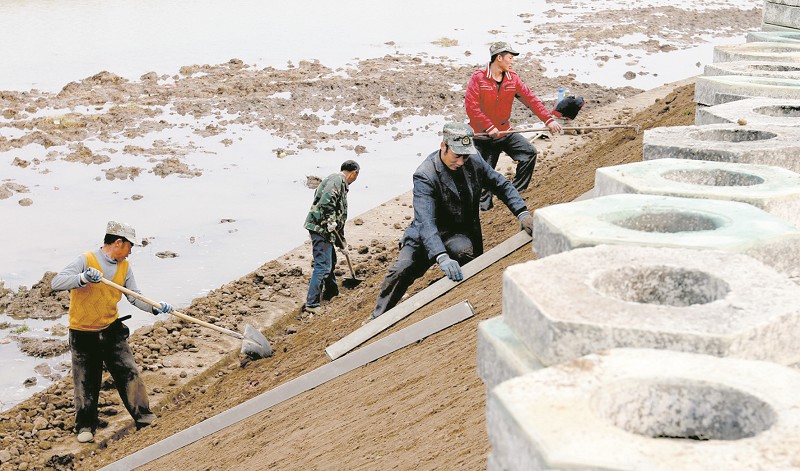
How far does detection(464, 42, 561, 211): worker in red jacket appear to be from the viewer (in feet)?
32.3

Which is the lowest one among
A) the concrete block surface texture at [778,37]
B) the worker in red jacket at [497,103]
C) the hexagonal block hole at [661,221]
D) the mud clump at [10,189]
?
the mud clump at [10,189]

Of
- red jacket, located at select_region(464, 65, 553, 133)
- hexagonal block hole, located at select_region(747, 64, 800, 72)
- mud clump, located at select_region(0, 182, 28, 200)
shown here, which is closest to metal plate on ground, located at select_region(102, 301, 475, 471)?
hexagonal block hole, located at select_region(747, 64, 800, 72)

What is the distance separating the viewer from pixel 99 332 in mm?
7613

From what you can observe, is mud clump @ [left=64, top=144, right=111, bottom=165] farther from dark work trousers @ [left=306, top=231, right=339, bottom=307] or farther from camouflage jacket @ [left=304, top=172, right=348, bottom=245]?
camouflage jacket @ [left=304, top=172, right=348, bottom=245]

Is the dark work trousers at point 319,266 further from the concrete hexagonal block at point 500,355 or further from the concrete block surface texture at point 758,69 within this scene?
the concrete hexagonal block at point 500,355

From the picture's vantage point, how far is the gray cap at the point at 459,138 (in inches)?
270

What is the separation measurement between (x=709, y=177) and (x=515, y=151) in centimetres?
597

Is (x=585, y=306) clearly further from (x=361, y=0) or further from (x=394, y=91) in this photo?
(x=361, y=0)

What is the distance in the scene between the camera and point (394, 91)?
21672mm

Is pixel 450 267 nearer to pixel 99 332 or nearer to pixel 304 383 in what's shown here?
pixel 304 383

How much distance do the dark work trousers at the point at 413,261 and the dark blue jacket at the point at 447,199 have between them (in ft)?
0.22

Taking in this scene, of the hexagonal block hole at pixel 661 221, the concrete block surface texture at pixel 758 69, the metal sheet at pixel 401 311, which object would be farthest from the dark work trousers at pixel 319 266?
the hexagonal block hole at pixel 661 221

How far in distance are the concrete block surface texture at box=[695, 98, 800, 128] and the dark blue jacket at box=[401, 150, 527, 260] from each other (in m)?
1.55

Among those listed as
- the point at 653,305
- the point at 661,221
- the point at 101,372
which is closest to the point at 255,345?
the point at 101,372
